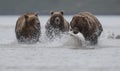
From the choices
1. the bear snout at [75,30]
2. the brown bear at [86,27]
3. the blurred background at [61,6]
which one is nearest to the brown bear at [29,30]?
the brown bear at [86,27]

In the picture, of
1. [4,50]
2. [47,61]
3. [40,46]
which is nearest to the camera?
[47,61]

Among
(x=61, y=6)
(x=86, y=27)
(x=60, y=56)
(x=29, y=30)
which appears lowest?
(x=61, y=6)

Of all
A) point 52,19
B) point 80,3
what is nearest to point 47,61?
point 52,19

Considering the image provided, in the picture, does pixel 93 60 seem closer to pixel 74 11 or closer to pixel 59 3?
pixel 74 11

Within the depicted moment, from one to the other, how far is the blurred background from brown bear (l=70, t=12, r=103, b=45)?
63.0 meters

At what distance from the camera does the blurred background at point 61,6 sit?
84.1 m

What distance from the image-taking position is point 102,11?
86125 millimetres

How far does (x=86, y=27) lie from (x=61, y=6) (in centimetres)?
7034

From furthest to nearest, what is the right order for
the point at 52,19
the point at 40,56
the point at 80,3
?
the point at 80,3 → the point at 52,19 → the point at 40,56

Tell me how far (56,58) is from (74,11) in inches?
2722

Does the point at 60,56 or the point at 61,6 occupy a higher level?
the point at 60,56

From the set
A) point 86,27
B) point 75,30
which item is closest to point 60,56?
point 75,30

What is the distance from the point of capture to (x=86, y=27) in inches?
677

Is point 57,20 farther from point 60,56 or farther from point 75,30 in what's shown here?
point 60,56
